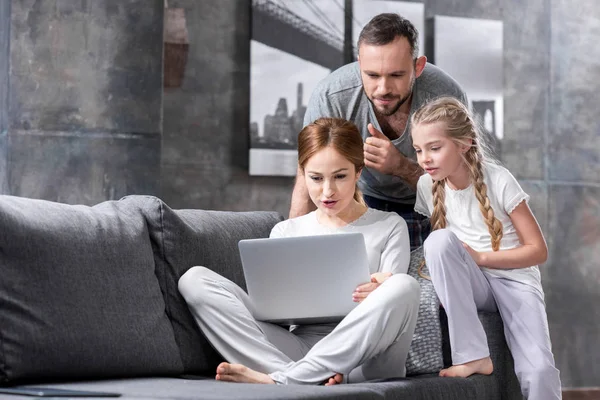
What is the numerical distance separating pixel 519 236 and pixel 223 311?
960 mm

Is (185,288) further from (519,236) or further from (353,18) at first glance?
(353,18)

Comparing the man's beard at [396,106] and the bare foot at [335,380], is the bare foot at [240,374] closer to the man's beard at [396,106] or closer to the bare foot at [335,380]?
the bare foot at [335,380]

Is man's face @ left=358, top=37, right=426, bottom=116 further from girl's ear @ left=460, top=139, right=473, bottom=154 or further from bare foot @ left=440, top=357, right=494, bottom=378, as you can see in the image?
bare foot @ left=440, top=357, right=494, bottom=378

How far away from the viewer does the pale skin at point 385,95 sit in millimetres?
2990

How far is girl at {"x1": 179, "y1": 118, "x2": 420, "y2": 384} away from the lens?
2320 mm

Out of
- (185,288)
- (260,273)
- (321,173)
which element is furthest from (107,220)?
(321,173)

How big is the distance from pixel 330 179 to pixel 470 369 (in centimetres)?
67

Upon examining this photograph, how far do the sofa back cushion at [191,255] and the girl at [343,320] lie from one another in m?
0.05

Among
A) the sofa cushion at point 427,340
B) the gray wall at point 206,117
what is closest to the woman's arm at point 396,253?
the sofa cushion at point 427,340

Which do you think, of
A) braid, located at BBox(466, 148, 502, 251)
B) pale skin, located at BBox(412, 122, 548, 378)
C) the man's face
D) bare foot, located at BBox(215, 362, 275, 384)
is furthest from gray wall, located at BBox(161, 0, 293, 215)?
bare foot, located at BBox(215, 362, 275, 384)

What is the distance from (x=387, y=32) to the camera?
3098 millimetres

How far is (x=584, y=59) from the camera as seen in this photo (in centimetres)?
544

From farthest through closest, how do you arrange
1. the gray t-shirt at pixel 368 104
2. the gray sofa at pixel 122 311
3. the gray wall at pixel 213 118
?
the gray wall at pixel 213 118, the gray t-shirt at pixel 368 104, the gray sofa at pixel 122 311

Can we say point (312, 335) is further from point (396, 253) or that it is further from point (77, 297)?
point (77, 297)
